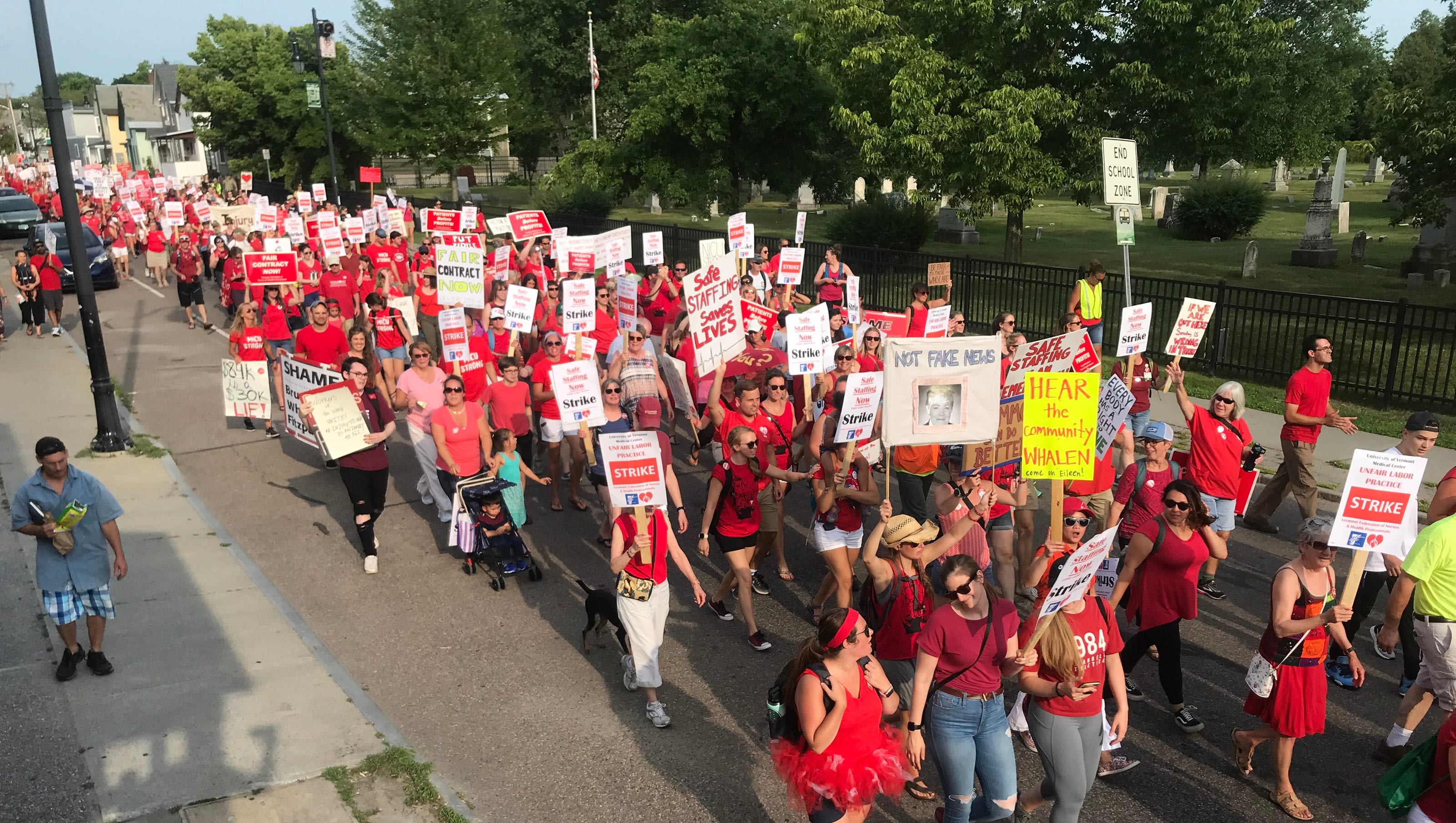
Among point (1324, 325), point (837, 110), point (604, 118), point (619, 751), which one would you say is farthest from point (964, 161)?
point (604, 118)

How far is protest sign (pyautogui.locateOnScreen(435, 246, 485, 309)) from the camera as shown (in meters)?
13.9

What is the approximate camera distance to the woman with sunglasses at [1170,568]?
20.2 ft

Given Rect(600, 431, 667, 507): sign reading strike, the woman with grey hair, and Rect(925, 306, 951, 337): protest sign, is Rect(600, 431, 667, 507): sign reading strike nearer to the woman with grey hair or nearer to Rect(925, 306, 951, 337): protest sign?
the woman with grey hair

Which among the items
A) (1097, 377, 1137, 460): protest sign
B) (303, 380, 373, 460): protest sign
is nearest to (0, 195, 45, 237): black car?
(303, 380, 373, 460): protest sign

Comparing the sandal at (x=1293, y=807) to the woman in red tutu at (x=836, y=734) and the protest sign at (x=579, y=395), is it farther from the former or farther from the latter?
the protest sign at (x=579, y=395)

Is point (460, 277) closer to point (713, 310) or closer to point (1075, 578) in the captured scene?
point (713, 310)

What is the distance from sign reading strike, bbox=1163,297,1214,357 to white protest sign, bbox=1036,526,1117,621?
20.3 feet

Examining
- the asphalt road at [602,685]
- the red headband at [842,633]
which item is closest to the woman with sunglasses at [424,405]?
the asphalt road at [602,685]

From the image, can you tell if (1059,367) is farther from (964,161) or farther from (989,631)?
(964,161)

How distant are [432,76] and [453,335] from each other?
30954mm

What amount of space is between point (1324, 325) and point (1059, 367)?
14.4m

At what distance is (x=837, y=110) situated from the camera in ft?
77.5

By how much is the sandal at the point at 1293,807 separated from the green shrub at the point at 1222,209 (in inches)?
1271

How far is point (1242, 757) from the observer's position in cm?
595
